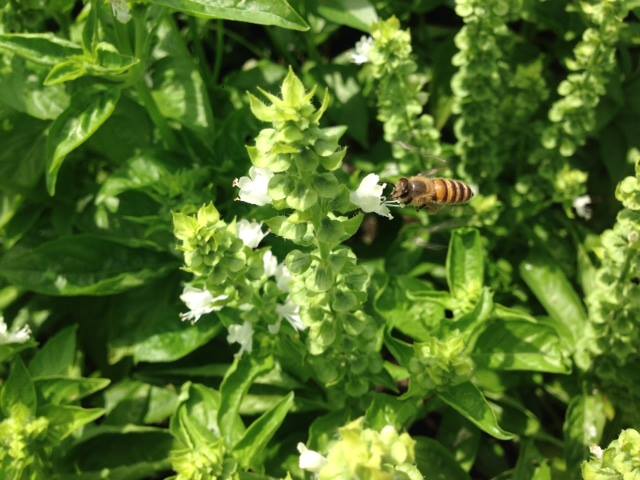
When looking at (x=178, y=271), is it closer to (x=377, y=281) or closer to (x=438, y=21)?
(x=377, y=281)

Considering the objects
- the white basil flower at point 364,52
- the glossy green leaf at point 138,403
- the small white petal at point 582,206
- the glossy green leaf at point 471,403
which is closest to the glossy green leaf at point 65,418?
the glossy green leaf at point 138,403

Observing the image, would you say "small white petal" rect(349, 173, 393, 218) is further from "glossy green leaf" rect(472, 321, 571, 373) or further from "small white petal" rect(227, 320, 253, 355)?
"glossy green leaf" rect(472, 321, 571, 373)

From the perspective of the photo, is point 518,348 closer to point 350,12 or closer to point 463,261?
point 463,261

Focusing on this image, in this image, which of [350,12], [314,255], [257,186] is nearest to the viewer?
[257,186]

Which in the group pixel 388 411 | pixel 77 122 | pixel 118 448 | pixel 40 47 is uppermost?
pixel 40 47

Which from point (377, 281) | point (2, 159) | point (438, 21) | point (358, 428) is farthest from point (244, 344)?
point (438, 21)

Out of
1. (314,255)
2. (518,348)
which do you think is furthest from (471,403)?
(314,255)

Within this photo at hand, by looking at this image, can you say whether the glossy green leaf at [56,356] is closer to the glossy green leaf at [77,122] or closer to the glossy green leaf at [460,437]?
the glossy green leaf at [77,122]
